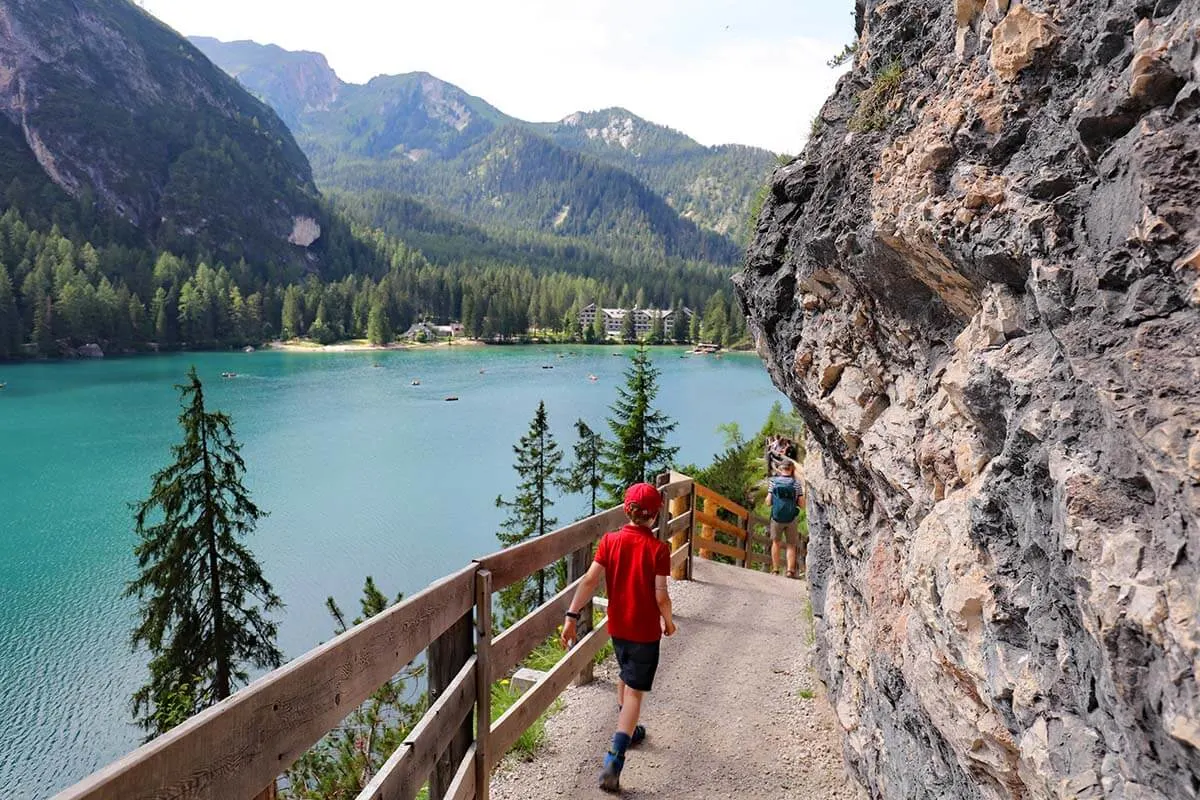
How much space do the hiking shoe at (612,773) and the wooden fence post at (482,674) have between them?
1.03 meters

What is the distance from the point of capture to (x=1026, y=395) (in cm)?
244

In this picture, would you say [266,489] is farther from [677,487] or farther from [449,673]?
[449,673]

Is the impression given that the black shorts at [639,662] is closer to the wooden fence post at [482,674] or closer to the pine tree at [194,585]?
the wooden fence post at [482,674]

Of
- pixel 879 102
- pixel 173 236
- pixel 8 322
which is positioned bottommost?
pixel 8 322

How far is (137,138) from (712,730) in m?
180

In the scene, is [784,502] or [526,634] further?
[784,502]

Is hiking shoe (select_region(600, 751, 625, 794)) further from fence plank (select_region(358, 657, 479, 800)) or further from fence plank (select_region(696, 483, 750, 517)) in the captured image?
fence plank (select_region(696, 483, 750, 517))

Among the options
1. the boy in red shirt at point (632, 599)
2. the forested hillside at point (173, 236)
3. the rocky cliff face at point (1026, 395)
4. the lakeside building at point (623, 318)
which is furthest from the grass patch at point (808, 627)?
the lakeside building at point (623, 318)

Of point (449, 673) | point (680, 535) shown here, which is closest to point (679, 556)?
point (680, 535)

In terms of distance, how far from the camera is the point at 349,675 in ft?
7.40

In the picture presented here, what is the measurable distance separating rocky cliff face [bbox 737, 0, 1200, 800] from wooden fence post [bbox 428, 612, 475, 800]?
194 cm

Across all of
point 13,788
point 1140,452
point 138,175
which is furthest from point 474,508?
point 138,175

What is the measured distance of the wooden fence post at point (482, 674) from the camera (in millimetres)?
3314

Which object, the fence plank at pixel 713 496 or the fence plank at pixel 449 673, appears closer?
the fence plank at pixel 449 673
